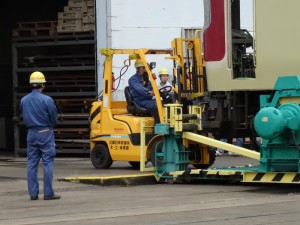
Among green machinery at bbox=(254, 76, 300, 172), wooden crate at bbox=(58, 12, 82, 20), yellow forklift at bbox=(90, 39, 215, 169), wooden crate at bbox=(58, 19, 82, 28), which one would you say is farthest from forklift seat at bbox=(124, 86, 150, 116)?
wooden crate at bbox=(58, 12, 82, 20)

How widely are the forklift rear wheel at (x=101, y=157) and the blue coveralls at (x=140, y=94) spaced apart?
1326 millimetres

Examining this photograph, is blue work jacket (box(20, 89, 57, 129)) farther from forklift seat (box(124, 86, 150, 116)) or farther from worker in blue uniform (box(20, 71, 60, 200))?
forklift seat (box(124, 86, 150, 116))

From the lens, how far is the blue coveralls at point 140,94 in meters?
17.2

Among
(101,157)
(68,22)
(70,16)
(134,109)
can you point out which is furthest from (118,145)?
(70,16)

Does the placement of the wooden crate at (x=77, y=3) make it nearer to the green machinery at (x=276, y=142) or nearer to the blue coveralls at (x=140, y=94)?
the blue coveralls at (x=140, y=94)

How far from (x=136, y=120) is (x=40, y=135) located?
4.66m

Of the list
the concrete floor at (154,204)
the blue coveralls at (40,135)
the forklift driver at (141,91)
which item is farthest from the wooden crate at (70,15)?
the blue coveralls at (40,135)

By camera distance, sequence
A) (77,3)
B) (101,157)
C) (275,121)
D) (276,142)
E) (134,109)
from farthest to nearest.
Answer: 1. (77,3)
2. (101,157)
3. (134,109)
4. (276,142)
5. (275,121)

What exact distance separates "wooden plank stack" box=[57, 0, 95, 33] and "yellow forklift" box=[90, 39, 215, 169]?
4.23 metres

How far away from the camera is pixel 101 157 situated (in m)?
18.1

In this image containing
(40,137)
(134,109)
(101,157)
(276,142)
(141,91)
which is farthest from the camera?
(101,157)

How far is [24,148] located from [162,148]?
8848 mm

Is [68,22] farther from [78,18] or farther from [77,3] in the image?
[77,3]

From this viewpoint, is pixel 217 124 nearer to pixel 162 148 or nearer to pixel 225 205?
pixel 162 148
